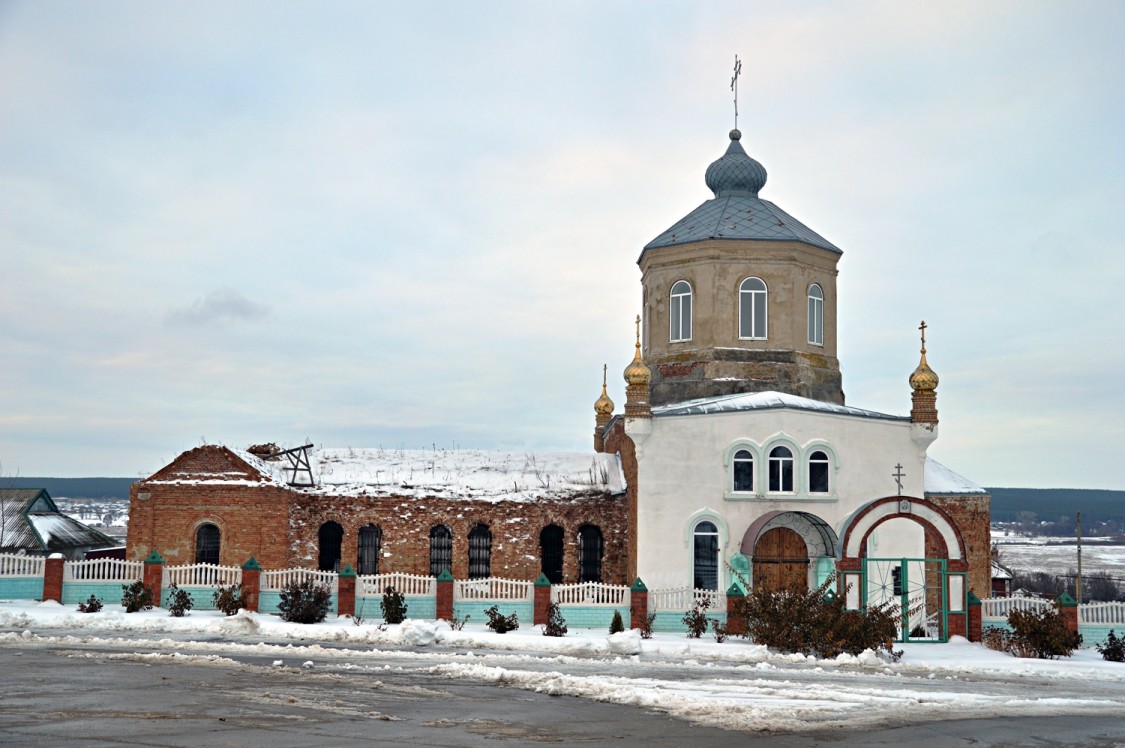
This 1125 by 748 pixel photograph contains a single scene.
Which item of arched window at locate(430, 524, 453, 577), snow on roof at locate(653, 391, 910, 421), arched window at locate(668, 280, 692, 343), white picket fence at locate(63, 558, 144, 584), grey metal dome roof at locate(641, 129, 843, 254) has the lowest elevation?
white picket fence at locate(63, 558, 144, 584)

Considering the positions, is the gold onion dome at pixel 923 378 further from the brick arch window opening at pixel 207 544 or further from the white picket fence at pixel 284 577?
the brick arch window opening at pixel 207 544

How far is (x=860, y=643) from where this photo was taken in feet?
67.4

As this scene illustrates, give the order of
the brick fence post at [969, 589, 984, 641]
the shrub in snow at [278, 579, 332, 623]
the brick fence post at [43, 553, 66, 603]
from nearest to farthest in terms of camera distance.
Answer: the brick fence post at [969, 589, 984, 641], the shrub in snow at [278, 579, 332, 623], the brick fence post at [43, 553, 66, 603]

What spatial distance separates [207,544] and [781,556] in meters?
14.9

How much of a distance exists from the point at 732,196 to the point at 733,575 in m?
12.2

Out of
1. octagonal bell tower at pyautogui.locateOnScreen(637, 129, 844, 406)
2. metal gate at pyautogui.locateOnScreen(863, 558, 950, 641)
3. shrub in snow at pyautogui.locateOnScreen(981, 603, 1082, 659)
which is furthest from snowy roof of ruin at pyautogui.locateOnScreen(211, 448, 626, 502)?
shrub in snow at pyautogui.locateOnScreen(981, 603, 1082, 659)

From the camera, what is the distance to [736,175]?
1305 inches

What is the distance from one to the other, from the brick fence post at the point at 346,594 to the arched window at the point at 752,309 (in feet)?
41.2

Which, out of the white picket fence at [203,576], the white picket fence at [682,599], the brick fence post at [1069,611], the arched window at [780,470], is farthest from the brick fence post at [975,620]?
the white picket fence at [203,576]

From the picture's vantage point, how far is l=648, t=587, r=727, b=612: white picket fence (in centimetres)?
2492

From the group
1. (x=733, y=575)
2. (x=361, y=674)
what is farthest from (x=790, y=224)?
(x=361, y=674)

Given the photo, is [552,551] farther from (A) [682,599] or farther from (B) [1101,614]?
(B) [1101,614]

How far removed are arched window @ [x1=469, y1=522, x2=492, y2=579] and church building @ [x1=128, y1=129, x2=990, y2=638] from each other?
0.18 feet

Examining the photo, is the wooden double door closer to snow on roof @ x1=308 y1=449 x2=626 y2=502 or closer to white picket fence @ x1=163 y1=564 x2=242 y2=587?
snow on roof @ x1=308 y1=449 x2=626 y2=502
